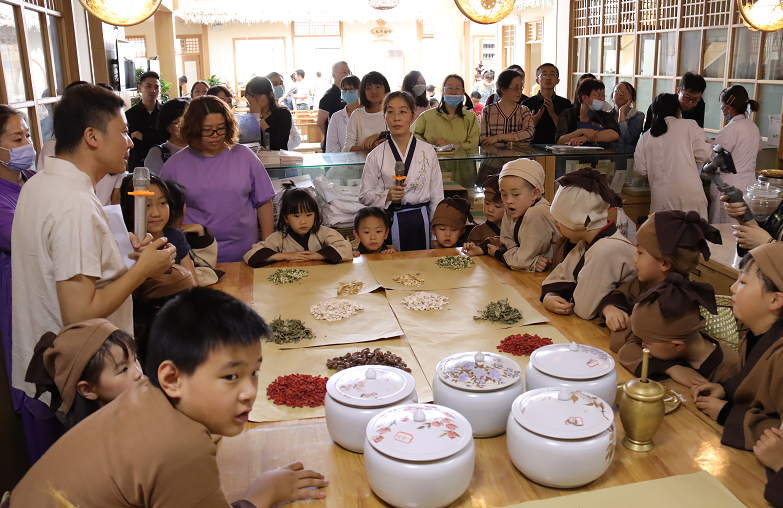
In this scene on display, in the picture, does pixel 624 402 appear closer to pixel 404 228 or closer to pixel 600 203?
pixel 600 203

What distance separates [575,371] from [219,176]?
2171 mm

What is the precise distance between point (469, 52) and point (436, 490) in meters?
15.4

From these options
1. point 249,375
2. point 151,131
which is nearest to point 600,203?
point 249,375

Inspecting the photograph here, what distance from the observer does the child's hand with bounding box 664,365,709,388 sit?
1676 millimetres

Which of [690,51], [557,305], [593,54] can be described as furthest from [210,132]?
[593,54]

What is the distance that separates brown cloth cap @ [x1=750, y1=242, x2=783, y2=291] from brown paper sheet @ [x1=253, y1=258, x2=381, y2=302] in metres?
1.38

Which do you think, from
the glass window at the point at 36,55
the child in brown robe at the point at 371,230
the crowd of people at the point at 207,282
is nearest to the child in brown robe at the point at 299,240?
the crowd of people at the point at 207,282

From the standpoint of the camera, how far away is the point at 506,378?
4.72 ft

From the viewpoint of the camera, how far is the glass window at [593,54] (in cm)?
868

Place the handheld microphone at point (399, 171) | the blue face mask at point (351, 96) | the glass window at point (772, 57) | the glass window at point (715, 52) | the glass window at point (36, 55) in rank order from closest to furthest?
the handheld microphone at point (399, 171), the glass window at point (36, 55), the glass window at point (772, 57), the blue face mask at point (351, 96), the glass window at point (715, 52)

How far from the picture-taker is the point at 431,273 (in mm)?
2686

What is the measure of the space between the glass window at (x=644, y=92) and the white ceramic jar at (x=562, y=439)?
7.20m

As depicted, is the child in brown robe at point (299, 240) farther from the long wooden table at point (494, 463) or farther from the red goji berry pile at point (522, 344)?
the long wooden table at point (494, 463)

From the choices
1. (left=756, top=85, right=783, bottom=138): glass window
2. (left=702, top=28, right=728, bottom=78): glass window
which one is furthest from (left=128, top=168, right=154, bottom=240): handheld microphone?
(left=702, top=28, right=728, bottom=78): glass window
